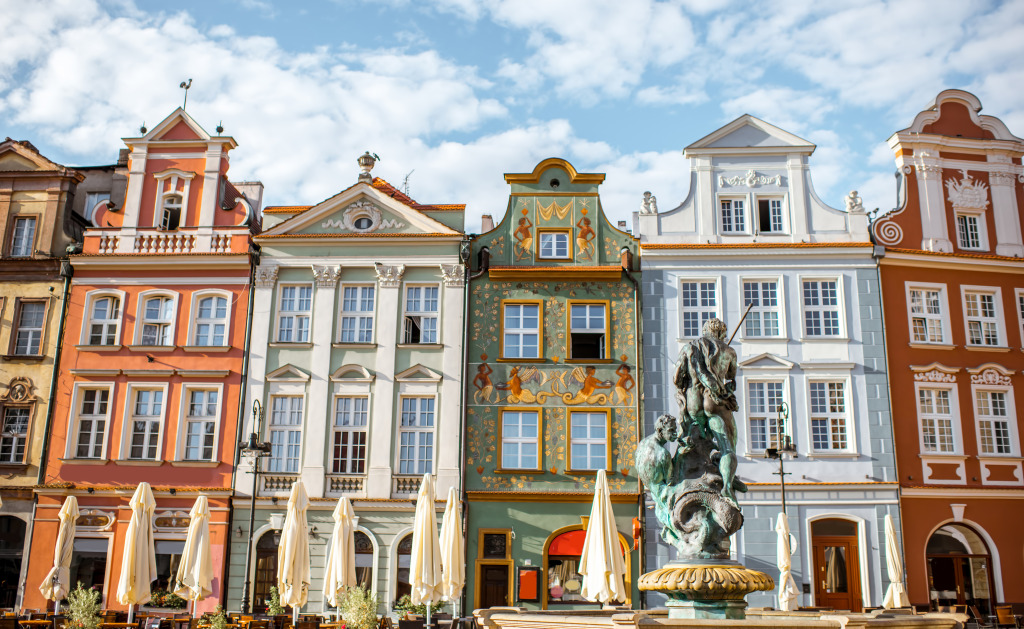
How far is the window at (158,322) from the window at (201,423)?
6.45 feet

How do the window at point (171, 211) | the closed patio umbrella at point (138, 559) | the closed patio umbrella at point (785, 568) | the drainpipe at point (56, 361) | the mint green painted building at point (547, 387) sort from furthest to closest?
the window at point (171, 211) → the drainpipe at point (56, 361) → the mint green painted building at point (547, 387) → the closed patio umbrella at point (785, 568) → the closed patio umbrella at point (138, 559)

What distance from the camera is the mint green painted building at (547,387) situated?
84.5ft

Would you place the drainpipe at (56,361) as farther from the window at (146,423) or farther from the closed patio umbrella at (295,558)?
the closed patio umbrella at (295,558)

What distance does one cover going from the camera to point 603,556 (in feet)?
67.4

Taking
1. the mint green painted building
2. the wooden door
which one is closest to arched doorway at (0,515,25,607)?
the mint green painted building

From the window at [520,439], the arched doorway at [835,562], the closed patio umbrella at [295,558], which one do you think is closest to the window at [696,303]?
the window at [520,439]

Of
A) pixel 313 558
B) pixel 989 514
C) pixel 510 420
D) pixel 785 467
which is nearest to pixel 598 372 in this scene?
pixel 510 420

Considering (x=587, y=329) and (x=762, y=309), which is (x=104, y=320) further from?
(x=762, y=309)

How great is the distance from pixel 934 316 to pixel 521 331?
11.9 m

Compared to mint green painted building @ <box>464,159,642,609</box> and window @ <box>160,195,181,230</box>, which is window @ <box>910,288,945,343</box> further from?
window @ <box>160,195,181,230</box>

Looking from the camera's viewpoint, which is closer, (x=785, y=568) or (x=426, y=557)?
(x=426, y=557)

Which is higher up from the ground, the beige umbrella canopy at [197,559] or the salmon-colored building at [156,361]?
the salmon-colored building at [156,361]

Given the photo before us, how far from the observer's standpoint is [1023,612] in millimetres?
24500

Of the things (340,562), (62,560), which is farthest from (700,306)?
(62,560)
